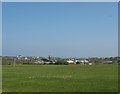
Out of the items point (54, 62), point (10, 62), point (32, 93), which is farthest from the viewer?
point (54, 62)

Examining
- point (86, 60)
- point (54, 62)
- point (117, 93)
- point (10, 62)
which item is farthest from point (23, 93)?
point (86, 60)

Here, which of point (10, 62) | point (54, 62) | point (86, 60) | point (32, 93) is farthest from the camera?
point (86, 60)

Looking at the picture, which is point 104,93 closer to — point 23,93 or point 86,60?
point 23,93

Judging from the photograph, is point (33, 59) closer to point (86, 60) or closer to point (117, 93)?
point (86, 60)

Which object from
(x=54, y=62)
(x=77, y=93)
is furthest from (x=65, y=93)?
(x=54, y=62)

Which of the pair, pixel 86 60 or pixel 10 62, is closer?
pixel 10 62

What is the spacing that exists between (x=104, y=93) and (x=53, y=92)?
96.4 inches

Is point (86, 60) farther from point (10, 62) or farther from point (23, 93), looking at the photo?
point (23, 93)

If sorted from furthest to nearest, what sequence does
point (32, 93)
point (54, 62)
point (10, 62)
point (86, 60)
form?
point (86, 60)
point (54, 62)
point (10, 62)
point (32, 93)

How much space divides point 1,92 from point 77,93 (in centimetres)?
365

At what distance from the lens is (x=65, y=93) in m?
17.5

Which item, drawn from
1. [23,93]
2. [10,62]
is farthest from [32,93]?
[10,62]

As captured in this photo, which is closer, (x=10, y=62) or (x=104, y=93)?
(x=104, y=93)

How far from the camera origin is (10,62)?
306 ft
